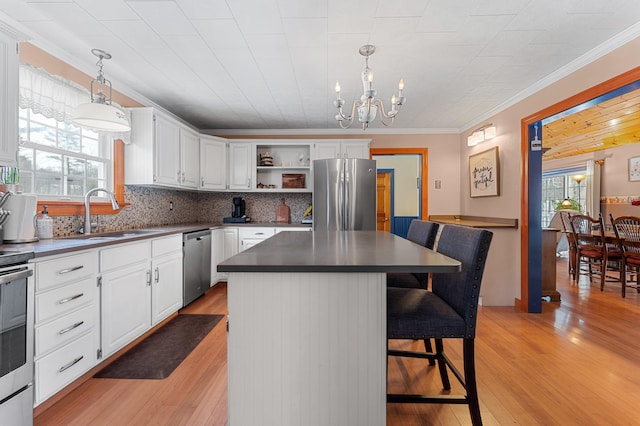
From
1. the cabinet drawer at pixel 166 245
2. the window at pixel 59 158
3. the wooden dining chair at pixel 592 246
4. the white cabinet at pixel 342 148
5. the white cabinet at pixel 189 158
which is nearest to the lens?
the window at pixel 59 158

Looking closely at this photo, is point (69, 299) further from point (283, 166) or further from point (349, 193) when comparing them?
point (283, 166)

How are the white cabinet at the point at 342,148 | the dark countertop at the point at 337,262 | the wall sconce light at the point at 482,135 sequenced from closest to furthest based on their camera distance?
the dark countertop at the point at 337,262, the wall sconce light at the point at 482,135, the white cabinet at the point at 342,148

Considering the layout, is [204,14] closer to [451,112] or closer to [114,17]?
[114,17]

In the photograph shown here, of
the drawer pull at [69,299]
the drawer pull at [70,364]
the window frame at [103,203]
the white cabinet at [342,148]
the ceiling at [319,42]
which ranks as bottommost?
the drawer pull at [70,364]

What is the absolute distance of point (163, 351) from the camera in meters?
2.32

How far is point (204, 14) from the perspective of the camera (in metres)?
1.91

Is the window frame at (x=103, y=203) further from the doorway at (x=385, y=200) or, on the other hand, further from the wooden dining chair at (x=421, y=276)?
the doorway at (x=385, y=200)

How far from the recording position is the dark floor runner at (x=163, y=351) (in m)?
2.02

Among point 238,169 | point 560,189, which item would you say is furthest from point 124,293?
point 560,189

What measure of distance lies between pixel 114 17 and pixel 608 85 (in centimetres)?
356

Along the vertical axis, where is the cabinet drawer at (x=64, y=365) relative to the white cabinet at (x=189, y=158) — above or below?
below

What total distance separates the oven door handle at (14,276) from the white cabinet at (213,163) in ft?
9.22

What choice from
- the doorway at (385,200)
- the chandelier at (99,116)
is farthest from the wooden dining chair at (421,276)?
the doorway at (385,200)

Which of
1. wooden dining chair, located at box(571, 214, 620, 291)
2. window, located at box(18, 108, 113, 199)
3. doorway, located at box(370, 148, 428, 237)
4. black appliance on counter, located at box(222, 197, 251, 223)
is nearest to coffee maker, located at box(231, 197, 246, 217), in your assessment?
black appliance on counter, located at box(222, 197, 251, 223)
